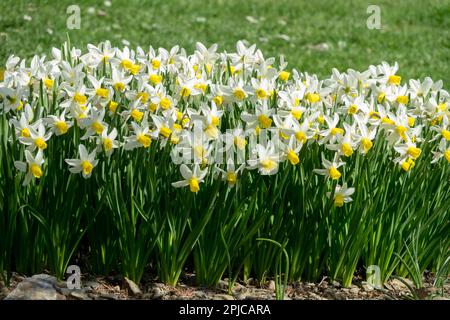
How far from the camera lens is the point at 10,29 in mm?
7629

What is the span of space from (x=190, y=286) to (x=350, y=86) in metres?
1.21

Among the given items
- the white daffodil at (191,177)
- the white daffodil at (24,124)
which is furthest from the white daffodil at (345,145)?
the white daffodil at (24,124)

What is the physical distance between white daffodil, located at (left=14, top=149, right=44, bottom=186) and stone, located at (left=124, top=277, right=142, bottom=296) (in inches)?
22.4

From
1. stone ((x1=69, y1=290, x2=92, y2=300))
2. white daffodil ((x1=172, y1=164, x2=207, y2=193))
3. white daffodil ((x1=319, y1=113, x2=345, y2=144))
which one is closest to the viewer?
white daffodil ((x1=172, y1=164, x2=207, y2=193))

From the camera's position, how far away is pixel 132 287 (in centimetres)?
312

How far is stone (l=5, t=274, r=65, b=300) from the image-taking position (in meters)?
2.94

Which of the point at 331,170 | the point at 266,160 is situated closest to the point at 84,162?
the point at 266,160

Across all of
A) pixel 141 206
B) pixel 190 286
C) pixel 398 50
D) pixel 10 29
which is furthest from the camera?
pixel 398 50

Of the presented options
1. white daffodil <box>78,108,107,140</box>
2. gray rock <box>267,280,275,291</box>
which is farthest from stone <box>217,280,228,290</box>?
white daffodil <box>78,108,107,140</box>

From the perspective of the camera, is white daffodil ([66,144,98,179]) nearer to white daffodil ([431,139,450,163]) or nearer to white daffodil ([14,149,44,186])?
white daffodil ([14,149,44,186])
